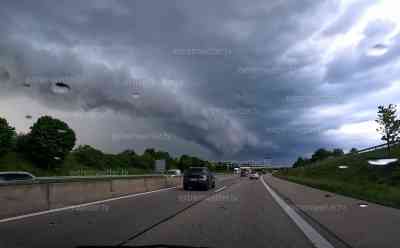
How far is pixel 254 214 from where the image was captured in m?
14.7

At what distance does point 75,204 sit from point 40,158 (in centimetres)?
7257

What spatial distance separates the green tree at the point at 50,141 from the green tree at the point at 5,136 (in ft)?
17.7

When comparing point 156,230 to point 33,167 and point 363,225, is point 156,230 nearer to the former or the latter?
point 363,225

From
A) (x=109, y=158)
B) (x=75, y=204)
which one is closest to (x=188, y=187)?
(x=75, y=204)

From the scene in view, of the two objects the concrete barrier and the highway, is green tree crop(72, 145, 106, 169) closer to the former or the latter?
the concrete barrier

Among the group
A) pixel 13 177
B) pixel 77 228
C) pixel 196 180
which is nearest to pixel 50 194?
pixel 77 228

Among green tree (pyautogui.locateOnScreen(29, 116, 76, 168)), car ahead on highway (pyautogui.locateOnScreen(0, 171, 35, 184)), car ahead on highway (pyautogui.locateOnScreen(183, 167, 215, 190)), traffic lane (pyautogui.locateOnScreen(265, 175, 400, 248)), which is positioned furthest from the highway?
green tree (pyautogui.locateOnScreen(29, 116, 76, 168))

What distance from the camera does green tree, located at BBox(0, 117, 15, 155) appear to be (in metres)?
76.5

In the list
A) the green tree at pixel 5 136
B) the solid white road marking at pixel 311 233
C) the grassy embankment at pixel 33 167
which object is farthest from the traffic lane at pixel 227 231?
the green tree at pixel 5 136

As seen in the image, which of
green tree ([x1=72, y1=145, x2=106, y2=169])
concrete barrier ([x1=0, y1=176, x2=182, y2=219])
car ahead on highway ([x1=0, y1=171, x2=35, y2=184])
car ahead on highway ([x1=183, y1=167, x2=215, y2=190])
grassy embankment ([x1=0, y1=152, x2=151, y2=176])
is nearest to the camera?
concrete barrier ([x1=0, y1=176, x2=182, y2=219])

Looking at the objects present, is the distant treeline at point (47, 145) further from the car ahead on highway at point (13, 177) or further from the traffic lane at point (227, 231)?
the traffic lane at point (227, 231)

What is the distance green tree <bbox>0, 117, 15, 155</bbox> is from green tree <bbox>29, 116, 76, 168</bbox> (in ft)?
17.7

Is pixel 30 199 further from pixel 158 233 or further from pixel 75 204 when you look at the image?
pixel 158 233

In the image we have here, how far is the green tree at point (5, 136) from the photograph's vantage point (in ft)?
251
